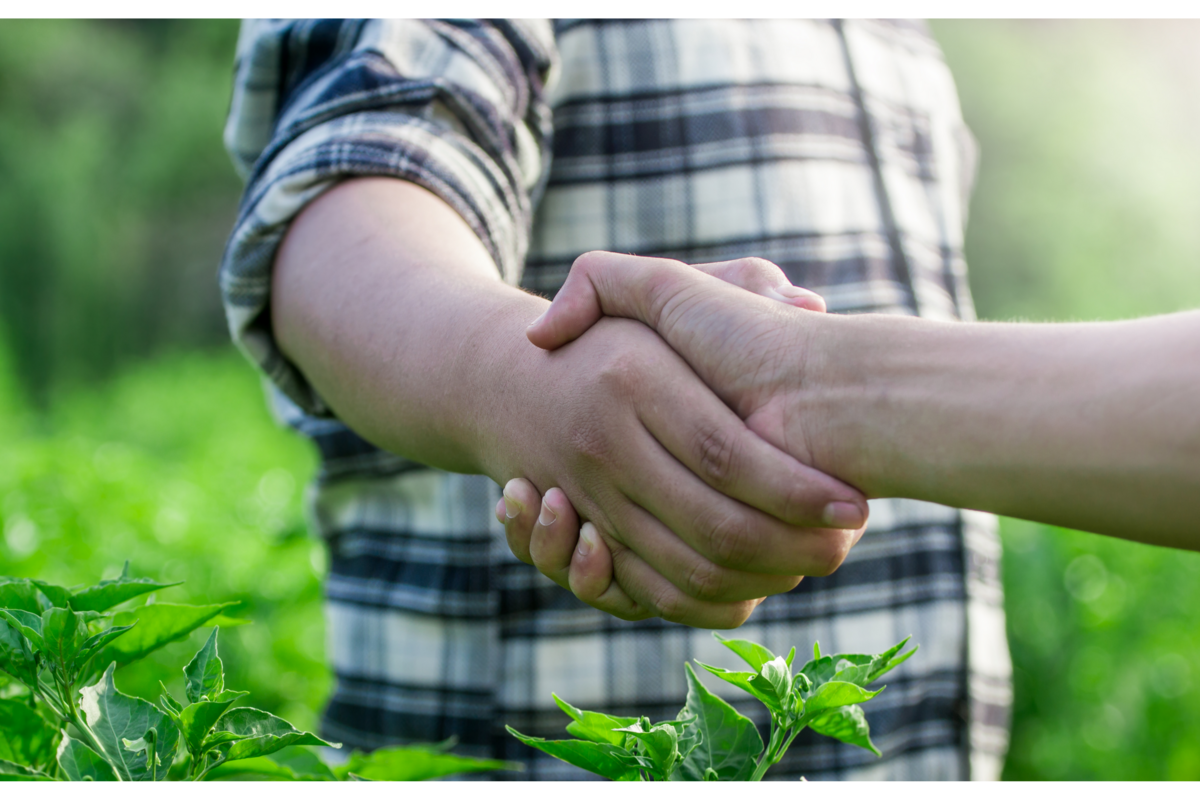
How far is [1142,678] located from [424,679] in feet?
7.05

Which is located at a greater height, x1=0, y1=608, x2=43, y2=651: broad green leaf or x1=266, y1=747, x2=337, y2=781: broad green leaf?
x1=0, y1=608, x2=43, y2=651: broad green leaf

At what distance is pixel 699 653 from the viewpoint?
1.15 m

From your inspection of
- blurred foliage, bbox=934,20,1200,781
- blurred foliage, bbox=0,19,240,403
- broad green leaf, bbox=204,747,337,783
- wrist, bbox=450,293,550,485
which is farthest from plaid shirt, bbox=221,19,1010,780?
blurred foliage, bbox=0,19,240,403

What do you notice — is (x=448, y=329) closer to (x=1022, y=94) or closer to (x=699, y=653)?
(x=699, y=653)

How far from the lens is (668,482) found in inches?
27.3

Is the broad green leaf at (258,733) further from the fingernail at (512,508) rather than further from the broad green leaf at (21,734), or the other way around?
the fingernail at (512,508)

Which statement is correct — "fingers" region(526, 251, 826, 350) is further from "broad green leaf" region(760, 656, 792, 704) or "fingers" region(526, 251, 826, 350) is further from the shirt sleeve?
"broad green leaf" region(760, 656, 792, 704)

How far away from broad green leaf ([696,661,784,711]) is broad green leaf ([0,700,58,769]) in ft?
1.17

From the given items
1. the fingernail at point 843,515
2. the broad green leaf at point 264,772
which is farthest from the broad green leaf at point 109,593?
the fingernail at point 843,515

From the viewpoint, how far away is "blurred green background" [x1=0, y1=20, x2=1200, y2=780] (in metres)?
2.38

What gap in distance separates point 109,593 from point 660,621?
0.78 meters

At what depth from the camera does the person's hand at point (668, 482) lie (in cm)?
67

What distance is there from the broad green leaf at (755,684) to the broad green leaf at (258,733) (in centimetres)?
20

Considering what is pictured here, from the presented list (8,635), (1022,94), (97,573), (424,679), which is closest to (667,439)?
(8,635)
